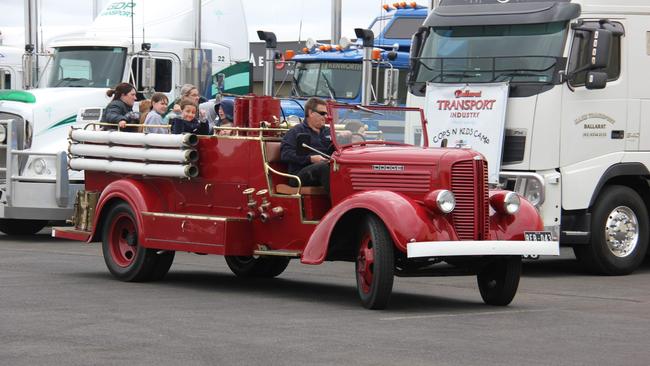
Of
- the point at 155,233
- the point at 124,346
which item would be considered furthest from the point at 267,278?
the point at 124,346

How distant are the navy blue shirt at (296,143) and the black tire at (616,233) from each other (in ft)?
13.6

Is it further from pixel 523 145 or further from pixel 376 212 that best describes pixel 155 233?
pixel 523 145

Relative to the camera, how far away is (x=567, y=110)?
581 inches

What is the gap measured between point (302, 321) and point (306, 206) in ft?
6.57

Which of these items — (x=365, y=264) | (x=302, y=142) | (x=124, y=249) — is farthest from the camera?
(x=124, y=249)

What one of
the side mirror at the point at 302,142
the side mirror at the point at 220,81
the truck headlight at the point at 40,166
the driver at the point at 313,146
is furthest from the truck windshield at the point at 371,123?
the side mirror at the point at 220,81

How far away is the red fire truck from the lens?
10875 millimetres

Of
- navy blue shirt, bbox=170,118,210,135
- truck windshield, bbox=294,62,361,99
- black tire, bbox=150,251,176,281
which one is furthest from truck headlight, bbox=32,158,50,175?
navy blue shirt, bbox=170,118,210,135

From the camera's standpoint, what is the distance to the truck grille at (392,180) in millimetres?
11133

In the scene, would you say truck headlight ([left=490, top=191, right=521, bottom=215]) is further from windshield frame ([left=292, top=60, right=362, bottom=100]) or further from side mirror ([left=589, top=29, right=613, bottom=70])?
windshield frame ([left=292, top=60, right=362, bottom=100])

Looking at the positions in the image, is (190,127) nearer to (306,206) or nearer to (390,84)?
(306,206)

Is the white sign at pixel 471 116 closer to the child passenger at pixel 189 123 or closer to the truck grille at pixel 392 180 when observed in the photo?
the child passenger at pixel 189 123

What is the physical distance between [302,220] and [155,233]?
1.62 m

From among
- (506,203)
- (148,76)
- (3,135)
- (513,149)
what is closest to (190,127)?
(506,203)
